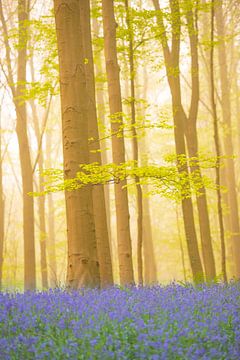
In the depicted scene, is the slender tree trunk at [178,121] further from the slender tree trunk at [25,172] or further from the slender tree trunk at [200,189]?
the slender tree trunk at [25,172]

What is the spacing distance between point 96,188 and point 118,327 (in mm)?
6164

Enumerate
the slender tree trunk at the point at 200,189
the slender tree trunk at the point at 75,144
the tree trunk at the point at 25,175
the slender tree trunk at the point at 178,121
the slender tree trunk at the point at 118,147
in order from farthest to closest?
the tree trunk at the point at 25,175 → the slender tree trunk at the point at 200,189 → the slender tree trunk at the point at 178,121 → the slender tree trunk at the point at 118,147 → the slender tree trunk at the point at 75,144

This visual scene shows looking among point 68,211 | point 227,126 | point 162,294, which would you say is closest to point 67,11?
point 68,211

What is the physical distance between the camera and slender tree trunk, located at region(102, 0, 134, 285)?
35.7 ft

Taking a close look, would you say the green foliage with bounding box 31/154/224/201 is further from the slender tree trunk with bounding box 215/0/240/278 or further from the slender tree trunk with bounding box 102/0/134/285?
the slender tree trunk with bounding box 215/0/240/278

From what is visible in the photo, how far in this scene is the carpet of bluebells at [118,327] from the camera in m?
4.20

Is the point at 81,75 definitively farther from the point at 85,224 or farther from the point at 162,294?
the point at 162,294

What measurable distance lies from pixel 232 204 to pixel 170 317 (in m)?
18.0

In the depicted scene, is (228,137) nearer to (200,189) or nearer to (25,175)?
(200,189)

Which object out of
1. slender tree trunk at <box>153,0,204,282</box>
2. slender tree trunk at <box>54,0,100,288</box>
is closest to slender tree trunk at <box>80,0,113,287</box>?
Result: slender tree trunk at <box>54,0,100,288</box>

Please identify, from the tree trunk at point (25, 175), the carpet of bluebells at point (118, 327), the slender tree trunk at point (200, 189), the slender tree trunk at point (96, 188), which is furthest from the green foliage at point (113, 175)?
the tree trunk at point (25, 175)

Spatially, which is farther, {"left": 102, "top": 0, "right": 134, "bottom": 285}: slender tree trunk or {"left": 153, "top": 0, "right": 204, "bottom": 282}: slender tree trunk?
{"left": 153, "top": 0, "right": 204, "bottom": 282}: slender tree trunk

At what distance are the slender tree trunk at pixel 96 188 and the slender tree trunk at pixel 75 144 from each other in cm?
110

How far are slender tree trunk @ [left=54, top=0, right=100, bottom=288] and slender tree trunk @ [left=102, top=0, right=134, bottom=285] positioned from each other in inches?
80.5
